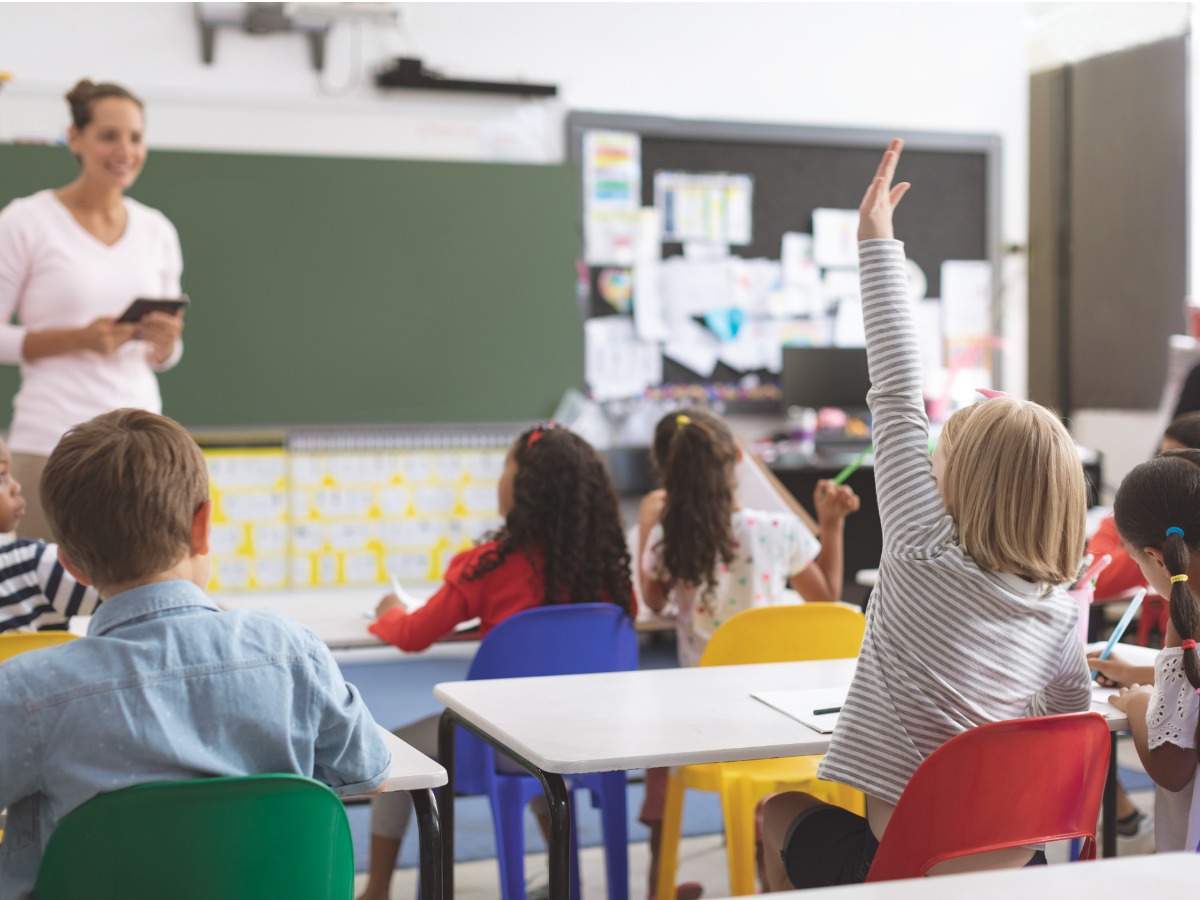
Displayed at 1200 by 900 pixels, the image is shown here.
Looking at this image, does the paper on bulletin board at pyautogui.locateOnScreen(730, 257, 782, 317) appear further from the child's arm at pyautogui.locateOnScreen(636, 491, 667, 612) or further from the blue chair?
the blue chair

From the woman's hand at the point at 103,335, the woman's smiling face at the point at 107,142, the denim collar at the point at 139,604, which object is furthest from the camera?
the woman's smiling face at the point at 107,142

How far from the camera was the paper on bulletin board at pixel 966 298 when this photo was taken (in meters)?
6.32

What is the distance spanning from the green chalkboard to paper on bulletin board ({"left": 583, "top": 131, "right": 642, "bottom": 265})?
190mm

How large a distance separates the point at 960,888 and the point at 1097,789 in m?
0.71

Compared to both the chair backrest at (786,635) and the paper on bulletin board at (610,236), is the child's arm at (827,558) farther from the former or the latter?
the paper on bulletin board at (610,236)

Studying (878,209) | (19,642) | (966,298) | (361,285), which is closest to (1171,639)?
(878,209)

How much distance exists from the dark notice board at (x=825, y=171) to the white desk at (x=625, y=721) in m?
3.87

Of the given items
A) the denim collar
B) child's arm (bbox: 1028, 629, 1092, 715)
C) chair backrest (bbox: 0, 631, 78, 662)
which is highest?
the denim collar

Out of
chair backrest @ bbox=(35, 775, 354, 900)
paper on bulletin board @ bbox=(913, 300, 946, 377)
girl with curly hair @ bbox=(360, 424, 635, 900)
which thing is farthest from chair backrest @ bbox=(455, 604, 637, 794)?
paper on bulletin board @ bbox=(913, 300, 946, 377)

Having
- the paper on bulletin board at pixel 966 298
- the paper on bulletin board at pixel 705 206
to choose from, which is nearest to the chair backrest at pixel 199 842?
the paper on bulletin board at pixel 705 206

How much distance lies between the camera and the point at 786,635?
2295 millimetres

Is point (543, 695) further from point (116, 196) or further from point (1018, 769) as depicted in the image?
point (116, 196)

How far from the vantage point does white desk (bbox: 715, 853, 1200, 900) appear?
96 cm

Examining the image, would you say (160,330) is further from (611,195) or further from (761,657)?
(611,195)
